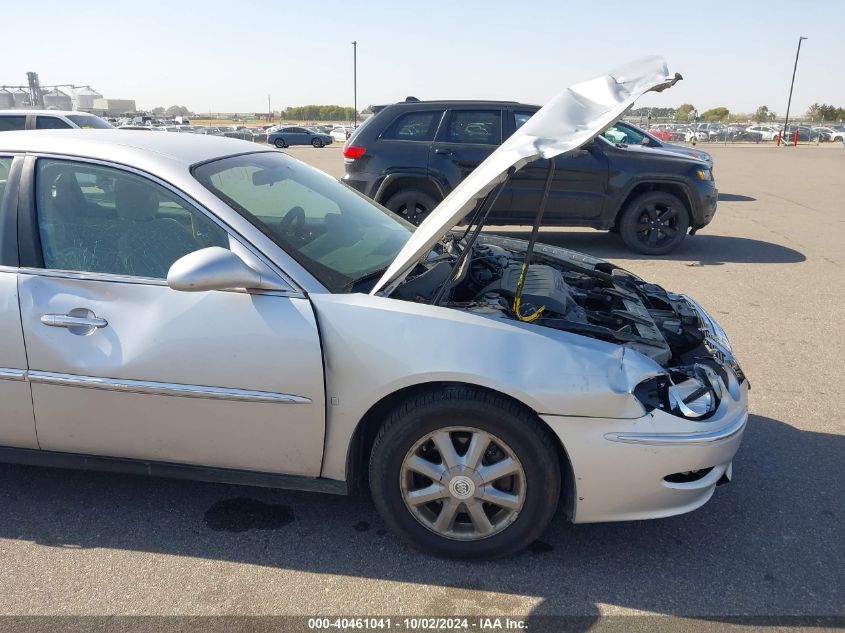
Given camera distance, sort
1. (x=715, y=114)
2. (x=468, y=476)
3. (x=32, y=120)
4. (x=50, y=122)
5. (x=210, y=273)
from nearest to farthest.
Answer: (x=210, y=273), (x=468, y=476), (x=32, y=120), (x=50, y=122), (x=715, y=114)

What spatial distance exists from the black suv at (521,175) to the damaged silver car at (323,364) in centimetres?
561

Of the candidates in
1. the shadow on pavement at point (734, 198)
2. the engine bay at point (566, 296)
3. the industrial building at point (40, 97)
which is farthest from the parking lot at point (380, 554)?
the industrial building at point (40, 97)

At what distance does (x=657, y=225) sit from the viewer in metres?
8.89

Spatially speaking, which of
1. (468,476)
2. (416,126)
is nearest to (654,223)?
(416,126)

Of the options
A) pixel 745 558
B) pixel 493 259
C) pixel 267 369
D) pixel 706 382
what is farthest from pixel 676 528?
pixel 267 369

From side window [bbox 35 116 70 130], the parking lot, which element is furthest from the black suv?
side window [bbox 35 116 70 130]

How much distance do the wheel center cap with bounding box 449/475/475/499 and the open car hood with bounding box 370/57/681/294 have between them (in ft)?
2.59

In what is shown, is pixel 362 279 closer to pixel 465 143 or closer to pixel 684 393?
pixel 684 393

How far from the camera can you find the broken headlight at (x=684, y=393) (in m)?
2.67

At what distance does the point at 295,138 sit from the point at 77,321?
1732 inches

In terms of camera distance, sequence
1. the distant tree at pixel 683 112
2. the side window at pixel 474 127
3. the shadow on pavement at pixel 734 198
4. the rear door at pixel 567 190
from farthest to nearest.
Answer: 1. the distant tree at pixel 683 112
2. the shadow on pavement at pixel 734 198
3. the side window at pixel 474 127
4. the rear door at pixel 567 190

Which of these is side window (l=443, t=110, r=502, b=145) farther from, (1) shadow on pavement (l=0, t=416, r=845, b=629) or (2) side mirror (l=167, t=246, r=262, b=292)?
(2) side mirror (l=167, t=246, r=262, b=292)

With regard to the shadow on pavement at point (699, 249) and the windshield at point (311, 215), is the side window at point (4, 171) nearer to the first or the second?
the windshield at point (311, 215)

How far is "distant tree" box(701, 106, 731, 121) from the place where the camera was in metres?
94.5
